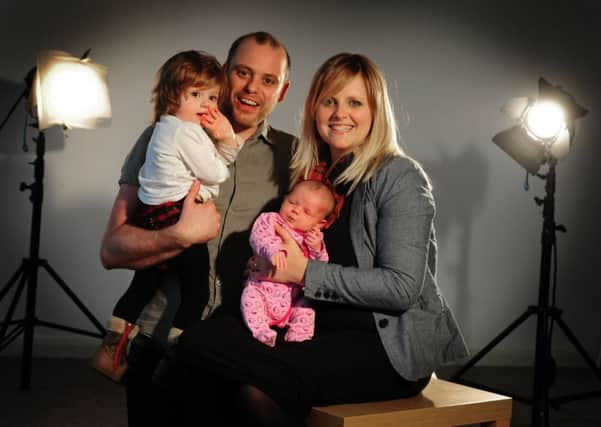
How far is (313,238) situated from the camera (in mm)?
2158

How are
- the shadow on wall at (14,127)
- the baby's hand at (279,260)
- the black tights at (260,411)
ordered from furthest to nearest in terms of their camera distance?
the shadow on wall at (14,127), the baby's hand at (279,260), the black tights at (260,411)

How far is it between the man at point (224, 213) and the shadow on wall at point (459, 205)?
2.95 m

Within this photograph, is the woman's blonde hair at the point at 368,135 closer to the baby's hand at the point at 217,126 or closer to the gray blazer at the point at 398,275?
the gray blazer at the point at 398,275

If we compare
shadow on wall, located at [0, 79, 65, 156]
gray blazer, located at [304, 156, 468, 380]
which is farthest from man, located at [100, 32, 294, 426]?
shadow on wall, located at [0, 79, 65, 156]

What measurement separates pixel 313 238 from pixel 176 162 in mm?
427

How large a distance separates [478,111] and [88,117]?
2680 millimetres

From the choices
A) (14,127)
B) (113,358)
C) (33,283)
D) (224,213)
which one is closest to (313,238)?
(224,213)

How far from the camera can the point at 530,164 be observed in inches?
175

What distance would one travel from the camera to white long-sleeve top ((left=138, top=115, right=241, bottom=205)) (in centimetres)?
217

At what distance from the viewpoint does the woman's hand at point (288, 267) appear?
209 cm

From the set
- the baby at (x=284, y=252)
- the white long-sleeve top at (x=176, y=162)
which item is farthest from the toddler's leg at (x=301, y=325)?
the white long-sleeve top at (x=176, y=162)

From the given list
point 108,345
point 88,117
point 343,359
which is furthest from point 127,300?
point 88,117

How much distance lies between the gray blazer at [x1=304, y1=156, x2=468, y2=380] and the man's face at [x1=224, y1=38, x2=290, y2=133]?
0.53 metres

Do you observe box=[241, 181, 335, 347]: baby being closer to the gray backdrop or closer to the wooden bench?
the wooden bench
